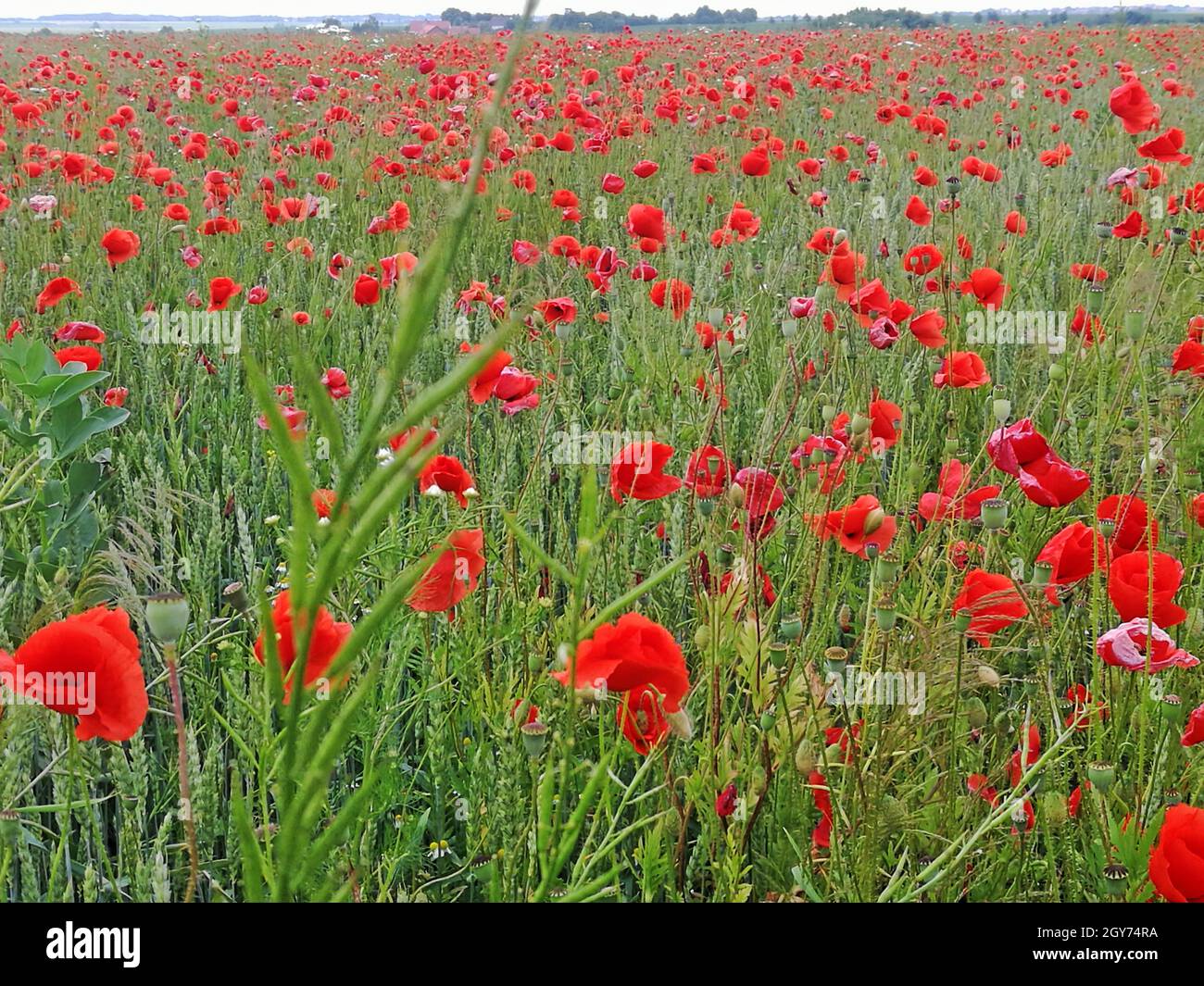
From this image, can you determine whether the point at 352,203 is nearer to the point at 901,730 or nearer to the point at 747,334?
the point at 747,334

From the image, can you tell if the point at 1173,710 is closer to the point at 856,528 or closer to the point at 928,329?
the point at 856,528

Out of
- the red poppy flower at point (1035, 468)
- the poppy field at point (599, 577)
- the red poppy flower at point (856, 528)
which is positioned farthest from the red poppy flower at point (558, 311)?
the red poppy flower at point (1035, 468)

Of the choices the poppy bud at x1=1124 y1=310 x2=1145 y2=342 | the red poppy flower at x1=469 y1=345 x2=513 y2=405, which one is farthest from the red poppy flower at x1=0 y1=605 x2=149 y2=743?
the poppy bud at x1=1124 y1=310 x2=1145 y2=342

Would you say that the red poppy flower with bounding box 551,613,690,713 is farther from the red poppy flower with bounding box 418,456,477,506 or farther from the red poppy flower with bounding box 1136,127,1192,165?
the red poppy flower with bounding box 1136,127,1192,165

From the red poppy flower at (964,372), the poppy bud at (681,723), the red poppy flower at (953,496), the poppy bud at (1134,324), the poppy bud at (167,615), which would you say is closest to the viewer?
the poppy bud at (167,615)

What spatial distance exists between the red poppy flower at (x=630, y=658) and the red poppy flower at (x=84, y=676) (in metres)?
0.39

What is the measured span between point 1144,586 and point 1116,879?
463 millimetres

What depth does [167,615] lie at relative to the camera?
2.36 ft

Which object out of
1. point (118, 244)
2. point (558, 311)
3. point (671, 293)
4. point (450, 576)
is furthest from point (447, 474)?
point (118, 244)

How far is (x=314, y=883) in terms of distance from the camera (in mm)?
1276

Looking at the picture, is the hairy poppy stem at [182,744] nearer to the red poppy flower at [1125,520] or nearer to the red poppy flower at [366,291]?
the red poppy flower at [1125,520]

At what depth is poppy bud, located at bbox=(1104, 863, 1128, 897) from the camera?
976 millimetres

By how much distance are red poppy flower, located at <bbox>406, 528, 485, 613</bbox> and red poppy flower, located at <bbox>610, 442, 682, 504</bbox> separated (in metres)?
0.21

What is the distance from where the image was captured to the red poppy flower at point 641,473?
1487mm
